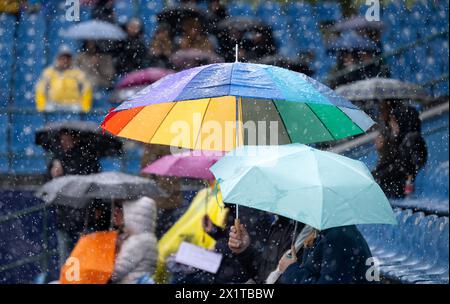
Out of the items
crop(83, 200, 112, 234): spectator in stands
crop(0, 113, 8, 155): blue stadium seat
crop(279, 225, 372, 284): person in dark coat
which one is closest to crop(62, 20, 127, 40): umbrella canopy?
crop(0, 113, 8, 155): blue stadium seat

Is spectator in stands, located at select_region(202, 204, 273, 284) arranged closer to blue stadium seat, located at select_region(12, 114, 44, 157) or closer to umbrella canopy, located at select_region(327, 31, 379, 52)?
umbrella canopy, located at select_region(327, 31, 379, 52)

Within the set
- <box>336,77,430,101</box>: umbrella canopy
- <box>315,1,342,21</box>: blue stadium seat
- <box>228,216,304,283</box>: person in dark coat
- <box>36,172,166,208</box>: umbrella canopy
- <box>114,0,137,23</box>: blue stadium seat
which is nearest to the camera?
<box>228,216,304,283</box>: person in dark coat

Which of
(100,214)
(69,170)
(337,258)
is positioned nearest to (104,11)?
(69,170)

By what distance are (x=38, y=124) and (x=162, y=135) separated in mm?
3980

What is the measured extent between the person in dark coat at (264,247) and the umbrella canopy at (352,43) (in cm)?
376

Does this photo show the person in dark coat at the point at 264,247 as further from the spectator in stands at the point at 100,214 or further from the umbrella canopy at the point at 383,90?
the umbrella canopy at the point at 383,90

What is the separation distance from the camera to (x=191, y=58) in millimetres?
9414

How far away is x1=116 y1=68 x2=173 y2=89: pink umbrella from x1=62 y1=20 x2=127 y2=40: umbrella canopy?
519mm

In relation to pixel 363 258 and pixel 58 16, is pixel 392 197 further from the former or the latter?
pixel 58 16

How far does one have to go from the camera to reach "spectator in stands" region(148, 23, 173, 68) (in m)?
9.61

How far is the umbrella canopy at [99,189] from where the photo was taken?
7.48 metres

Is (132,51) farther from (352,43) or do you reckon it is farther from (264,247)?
(264,247)

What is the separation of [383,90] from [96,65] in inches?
126
